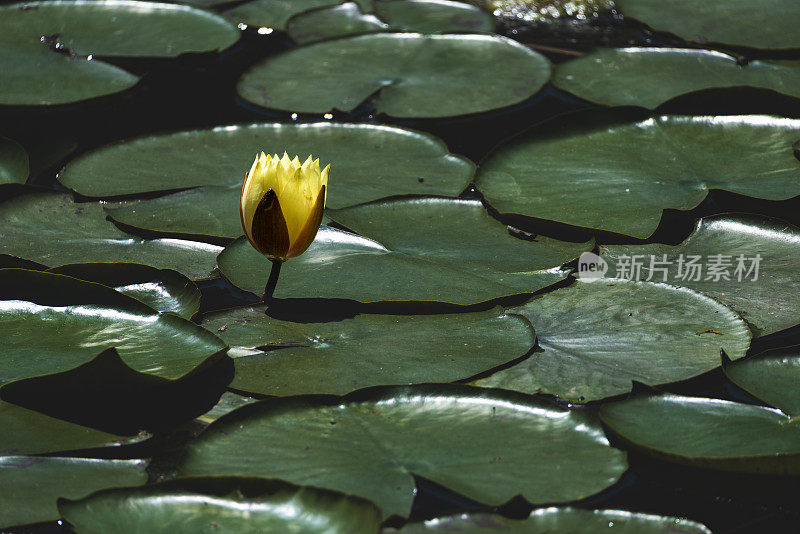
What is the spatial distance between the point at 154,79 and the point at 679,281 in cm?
174

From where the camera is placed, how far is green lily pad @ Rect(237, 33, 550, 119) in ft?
8.32

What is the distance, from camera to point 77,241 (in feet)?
6.34

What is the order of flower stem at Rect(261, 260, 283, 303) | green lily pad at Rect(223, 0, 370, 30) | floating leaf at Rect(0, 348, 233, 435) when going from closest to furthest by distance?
floating leaf at Rect(0, 348, 233, 435), flower stem at Rect(261, 260, 283, 303), green lily pad at Rect(223, 0, 370, 30)

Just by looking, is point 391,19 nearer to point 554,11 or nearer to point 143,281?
point 554,11

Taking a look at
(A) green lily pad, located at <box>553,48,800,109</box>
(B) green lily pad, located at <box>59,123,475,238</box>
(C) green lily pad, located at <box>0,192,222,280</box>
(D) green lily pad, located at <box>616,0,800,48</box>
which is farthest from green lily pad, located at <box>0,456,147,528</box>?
(D) green lily pad, located at <box>616,0,800,48</box>

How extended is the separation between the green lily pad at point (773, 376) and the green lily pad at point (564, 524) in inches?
13.8

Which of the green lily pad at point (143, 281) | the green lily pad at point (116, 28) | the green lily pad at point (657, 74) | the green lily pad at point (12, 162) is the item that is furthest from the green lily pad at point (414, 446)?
the green lily pad at point (116, 28)

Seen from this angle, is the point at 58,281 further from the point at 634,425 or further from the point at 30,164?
the point at 634,425

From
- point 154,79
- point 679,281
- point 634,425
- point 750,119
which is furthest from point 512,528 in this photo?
point 154,79

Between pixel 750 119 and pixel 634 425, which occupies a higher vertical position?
pixel 750 119

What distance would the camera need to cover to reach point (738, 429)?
4.49 feet

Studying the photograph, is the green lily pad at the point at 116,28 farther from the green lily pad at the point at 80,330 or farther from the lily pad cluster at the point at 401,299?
the green lily pad at the point at 80,330

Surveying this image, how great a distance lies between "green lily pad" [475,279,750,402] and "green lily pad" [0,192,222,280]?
2.29ft

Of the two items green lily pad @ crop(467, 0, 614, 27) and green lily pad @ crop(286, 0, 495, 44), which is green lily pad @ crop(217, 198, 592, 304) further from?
green lily pad @ crop(467, 0, 614, 27)
